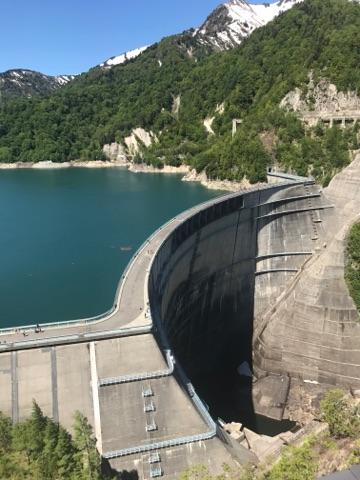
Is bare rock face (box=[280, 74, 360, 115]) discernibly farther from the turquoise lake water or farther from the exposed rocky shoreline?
the exposed rocky shoreline

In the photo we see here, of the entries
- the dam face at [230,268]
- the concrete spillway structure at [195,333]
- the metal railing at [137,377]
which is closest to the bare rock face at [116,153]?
the dam face at [230,268]

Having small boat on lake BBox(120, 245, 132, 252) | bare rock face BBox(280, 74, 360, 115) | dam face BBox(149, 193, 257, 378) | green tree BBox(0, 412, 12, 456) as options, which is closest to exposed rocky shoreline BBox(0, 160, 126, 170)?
bare rock face BBox(280, 74, 360, 115)

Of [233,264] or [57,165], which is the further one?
[57,165]

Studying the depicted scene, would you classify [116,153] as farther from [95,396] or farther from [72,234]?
[95,396]

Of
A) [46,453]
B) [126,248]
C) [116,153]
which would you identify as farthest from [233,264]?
[116,153]

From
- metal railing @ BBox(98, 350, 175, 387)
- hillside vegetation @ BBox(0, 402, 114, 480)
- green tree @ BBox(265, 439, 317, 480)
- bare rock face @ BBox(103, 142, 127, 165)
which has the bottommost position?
green tree @ BBox(265, 439, 317, 480)

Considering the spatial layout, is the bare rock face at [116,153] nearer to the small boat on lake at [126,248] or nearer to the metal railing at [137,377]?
the small boat on lake at [126,248]

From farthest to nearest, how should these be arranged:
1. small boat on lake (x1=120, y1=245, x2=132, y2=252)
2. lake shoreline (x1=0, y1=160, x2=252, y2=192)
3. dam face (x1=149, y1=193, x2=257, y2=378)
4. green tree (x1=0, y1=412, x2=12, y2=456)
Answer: lake shoreline (x1=0, y1=160, x2=252, y2=192) < small boat on lake (x1=120, y1=245, x2=132, y2=252) < dam face (x1=149, y1=193, x2=257, y2=378) < green tree (x1=0, y1=412, x2=12, y2=456)
